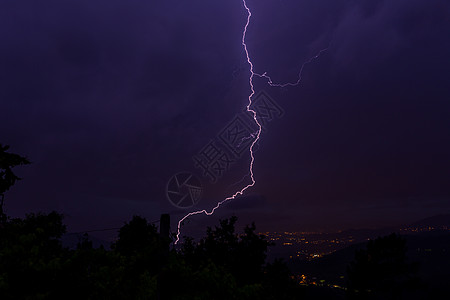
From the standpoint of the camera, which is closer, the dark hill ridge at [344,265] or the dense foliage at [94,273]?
the dense foliage at [94,273]

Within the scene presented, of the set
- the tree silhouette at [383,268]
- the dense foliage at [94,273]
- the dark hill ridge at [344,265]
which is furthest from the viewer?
the dark hill ridge at [344,265]

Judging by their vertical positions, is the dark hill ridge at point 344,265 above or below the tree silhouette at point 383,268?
below

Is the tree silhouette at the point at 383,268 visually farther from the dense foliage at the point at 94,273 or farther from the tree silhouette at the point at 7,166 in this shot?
the tree silhouette at the point at 7,166

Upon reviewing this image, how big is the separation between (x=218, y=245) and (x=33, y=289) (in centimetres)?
1318

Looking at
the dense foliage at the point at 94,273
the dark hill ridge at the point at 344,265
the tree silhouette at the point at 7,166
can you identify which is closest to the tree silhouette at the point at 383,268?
the dense foliage at the point at 94,273

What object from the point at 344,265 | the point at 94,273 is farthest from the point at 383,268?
the point at 344,265

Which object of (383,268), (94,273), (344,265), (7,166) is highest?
(7,166)

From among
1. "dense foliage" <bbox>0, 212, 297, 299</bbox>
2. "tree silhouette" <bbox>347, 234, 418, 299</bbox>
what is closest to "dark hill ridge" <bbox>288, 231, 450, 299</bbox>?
"tree silhouette" <bbox>347, 234, 418, 299</bbox>

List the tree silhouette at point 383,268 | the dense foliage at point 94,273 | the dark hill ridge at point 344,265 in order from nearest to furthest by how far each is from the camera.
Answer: the dense foliage at point 94,273
the tree silhouette at point 383,268
the dark hill ridge at point 344,265

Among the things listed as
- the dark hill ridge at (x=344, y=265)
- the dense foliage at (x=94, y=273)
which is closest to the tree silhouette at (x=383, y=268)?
the dense foliage at (x=94, y=273)

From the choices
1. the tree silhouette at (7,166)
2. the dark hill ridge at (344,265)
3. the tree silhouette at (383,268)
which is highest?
the tree silhouette at (7,166)

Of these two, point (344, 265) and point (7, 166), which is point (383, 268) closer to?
point (7, 166)

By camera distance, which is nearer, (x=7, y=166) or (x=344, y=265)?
(x=7, y=166)

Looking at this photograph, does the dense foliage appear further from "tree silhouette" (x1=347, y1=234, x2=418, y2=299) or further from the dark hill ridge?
the dark hill ridge
